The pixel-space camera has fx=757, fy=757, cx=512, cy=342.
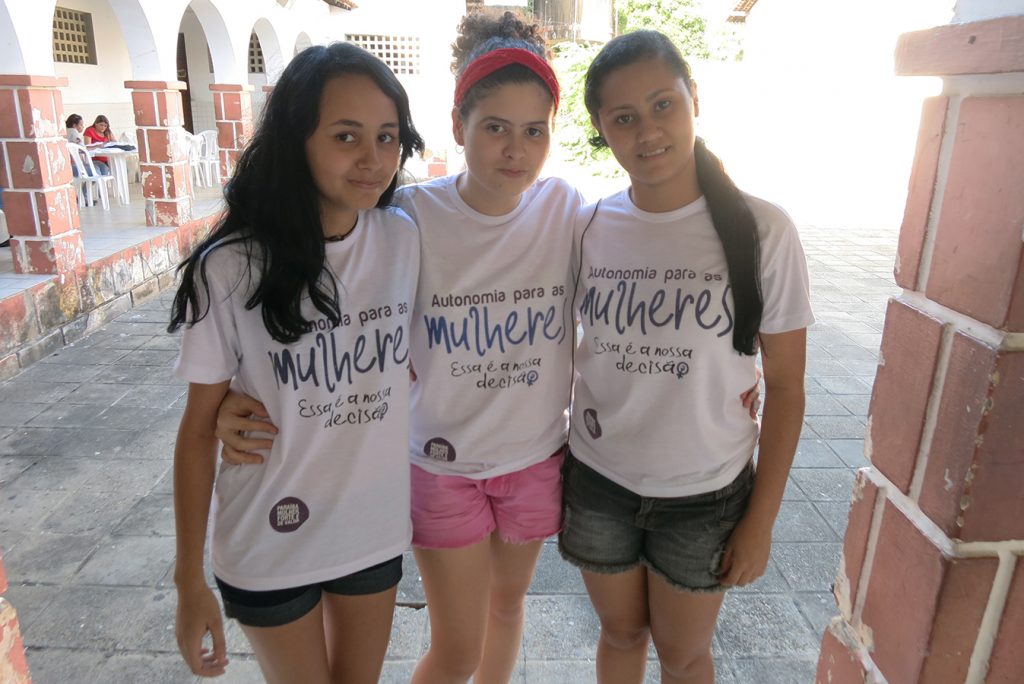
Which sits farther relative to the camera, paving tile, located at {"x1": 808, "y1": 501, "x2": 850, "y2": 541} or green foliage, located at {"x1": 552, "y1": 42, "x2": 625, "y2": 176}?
green foliage, located at {"x1": 552, "y1": 42, "x2": 625, "y2": 176}

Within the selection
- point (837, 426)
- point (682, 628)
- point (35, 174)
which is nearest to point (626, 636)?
point (682, 628)

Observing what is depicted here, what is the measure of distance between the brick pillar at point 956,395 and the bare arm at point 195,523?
1.11 metres

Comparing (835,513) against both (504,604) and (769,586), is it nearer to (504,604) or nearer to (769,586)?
(769,586)

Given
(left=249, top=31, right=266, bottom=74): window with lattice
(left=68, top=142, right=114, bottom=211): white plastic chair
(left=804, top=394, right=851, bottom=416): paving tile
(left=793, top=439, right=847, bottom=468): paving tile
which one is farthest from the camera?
(left=249, top=31, right=266, bottom=74): window with lattice

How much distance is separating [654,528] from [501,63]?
3.22 ft

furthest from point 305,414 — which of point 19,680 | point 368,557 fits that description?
point 19,680

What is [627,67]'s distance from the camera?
143cm

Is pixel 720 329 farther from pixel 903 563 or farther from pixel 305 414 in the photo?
pixel 305 414

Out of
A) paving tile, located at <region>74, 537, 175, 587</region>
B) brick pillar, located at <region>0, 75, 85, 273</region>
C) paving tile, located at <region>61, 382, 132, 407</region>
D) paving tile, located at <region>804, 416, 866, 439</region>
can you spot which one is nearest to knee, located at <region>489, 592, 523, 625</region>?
paving tile, located at <region>74, 537, 175, 587</region>

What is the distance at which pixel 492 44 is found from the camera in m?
1.55

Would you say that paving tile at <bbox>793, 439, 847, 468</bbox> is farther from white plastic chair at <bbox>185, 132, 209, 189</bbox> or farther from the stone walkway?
white plastic chair at <bbox>185, 132, 209, 189</bbox>

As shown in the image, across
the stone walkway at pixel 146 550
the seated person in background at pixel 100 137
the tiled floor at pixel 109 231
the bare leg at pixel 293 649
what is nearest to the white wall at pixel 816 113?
the tiled floor at pixel 109 231

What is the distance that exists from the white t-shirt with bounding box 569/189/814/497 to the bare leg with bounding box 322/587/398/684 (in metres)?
0.54

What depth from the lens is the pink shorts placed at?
5.24 feet
